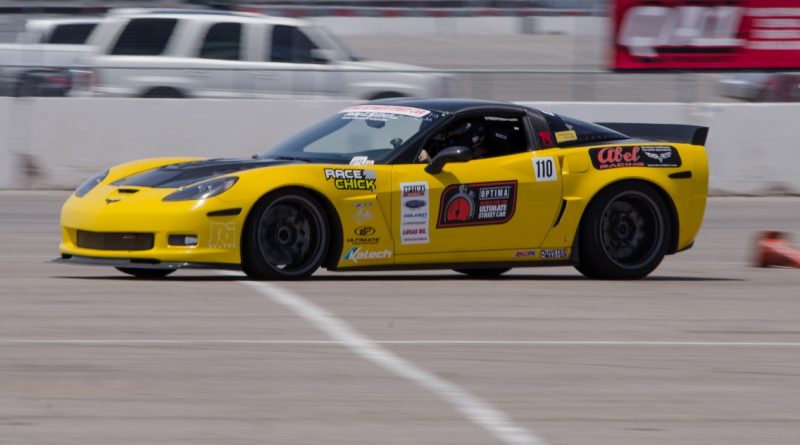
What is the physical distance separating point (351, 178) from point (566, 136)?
1748 mm

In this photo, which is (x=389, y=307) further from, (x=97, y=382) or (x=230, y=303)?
(x=97, y=382)

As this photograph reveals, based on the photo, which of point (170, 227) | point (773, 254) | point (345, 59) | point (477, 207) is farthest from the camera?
point (345, 59)

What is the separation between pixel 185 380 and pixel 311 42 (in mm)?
12976

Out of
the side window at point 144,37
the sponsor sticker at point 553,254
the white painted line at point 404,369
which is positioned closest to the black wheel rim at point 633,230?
the sponsor sticker at point 553,254

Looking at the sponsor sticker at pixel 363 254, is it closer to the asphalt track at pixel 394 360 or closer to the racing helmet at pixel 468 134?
the asphalt track at pixel 394 360

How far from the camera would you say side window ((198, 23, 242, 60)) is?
18.5 meters

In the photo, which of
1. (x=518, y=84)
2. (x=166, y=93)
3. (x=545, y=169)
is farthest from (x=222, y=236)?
(x=518, y=84)

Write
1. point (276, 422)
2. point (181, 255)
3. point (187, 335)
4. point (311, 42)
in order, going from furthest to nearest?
point (311, 42) → point (181, 255) → point (187, 335) → point (276, 422)

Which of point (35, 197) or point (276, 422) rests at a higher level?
point (276, 422)

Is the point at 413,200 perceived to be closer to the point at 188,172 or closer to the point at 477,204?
the point at 477,204

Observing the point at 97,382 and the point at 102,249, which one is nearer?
the point at 97,382

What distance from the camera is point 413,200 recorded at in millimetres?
9641

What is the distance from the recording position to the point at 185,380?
20.5ft

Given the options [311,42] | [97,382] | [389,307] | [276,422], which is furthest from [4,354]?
[311,42]
